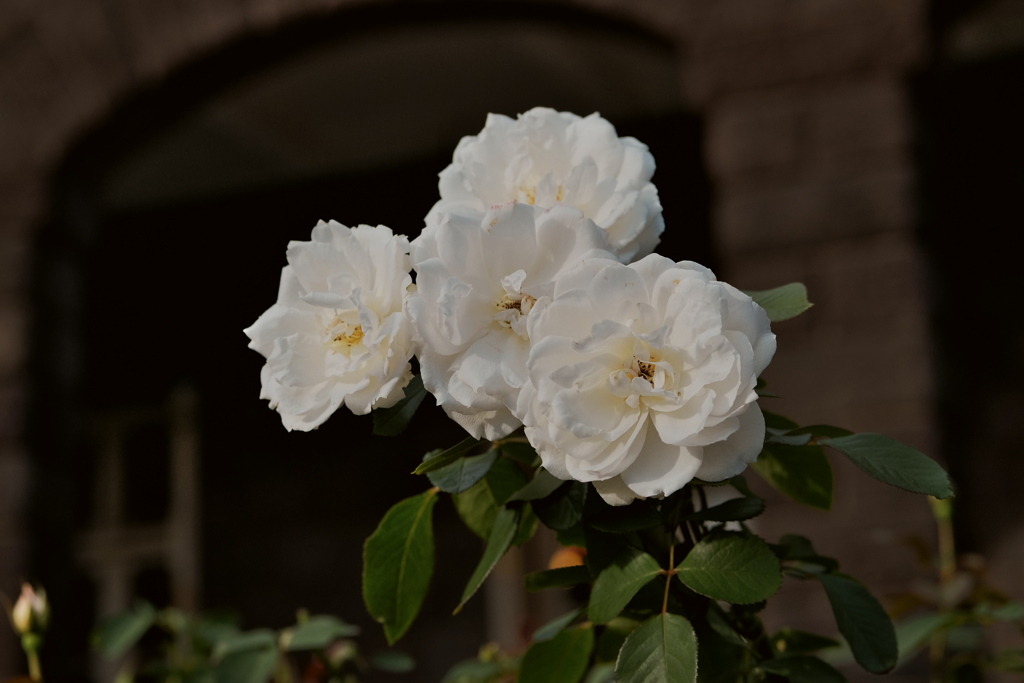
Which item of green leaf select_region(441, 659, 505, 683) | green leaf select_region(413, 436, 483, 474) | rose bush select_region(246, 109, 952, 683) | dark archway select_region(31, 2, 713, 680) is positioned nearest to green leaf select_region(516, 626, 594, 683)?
rose bush select_region(246, 109, 952, 683)

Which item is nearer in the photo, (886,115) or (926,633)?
(926,633)

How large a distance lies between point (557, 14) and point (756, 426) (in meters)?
2.92

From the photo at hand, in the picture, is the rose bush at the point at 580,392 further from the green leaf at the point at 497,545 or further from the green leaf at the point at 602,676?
the green leaf at the point at 602,676

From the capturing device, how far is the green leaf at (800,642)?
890 mm

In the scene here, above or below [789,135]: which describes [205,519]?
below

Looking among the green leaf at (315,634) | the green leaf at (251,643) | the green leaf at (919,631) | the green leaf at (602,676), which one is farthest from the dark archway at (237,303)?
the green leaf at (919,631)

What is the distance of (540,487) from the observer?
0.77m

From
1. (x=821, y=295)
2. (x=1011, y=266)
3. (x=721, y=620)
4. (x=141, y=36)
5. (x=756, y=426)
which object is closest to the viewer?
Answer: (x=756, y=426)

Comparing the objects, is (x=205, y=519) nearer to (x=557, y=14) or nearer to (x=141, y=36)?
(x=141, y=36)

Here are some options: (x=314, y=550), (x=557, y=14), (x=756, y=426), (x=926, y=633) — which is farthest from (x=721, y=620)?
(x=314, y=550)

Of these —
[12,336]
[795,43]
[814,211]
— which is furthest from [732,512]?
[12,336]

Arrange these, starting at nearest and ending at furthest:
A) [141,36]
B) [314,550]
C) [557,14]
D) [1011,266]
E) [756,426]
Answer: [756,426], [557,14], [141,36], [1011,266], [314,550]

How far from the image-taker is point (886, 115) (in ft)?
9.71

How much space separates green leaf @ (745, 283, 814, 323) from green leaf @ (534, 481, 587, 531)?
207 millimetres
